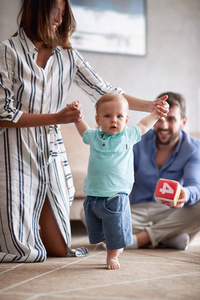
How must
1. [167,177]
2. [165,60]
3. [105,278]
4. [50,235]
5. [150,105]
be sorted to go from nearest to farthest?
1. [105,278]
2. [150,105]
3. [50,235]
4. [167,177]
5. [165,60]

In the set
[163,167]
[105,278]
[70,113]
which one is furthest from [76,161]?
[105,278]

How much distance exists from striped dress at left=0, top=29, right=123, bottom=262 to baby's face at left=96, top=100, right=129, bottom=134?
1.09 ft

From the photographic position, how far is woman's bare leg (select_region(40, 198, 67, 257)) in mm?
1883

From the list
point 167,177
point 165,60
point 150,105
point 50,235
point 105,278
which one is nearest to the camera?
point 105,278

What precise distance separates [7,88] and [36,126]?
202 millimetres

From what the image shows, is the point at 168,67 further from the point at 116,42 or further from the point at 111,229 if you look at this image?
the point at 111,229

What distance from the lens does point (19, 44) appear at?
5.88 ft

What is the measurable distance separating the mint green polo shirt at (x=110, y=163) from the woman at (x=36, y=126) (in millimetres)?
170

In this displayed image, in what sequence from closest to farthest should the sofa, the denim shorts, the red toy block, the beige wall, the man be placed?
the denim shorts
the red toy block
the man
the sofa
the beige wall

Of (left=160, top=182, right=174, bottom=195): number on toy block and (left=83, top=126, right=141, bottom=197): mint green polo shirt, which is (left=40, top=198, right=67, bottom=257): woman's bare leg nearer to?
(left=83, top=126, right=141, bottom=197): mint green polo shirt

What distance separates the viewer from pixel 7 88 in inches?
67.5

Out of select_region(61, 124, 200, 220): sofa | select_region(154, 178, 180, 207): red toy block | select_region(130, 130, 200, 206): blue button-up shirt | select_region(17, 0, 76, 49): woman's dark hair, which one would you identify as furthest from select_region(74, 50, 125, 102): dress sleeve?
select_region(61, 124, 200, 220): sofa

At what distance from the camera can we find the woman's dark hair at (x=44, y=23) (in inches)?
68.6

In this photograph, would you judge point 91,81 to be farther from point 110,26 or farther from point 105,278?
point 110,26
